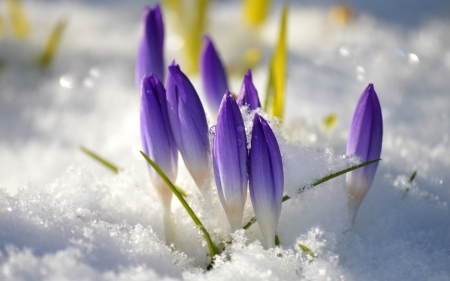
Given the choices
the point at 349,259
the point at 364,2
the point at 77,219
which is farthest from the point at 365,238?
the point at 364,2

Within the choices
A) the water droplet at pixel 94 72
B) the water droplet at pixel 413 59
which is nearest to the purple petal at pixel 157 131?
the water droplet at pixel 94 72

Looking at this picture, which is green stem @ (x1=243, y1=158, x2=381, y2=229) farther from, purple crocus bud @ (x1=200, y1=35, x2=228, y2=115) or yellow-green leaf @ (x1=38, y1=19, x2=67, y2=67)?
yellow-green leaf @ (x1=38, y1=19, x2=67, y2=67)

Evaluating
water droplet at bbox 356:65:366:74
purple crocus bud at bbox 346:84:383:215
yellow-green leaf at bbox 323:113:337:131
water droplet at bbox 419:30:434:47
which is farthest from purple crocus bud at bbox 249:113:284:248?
water droplet at bbox 419:30:434:47

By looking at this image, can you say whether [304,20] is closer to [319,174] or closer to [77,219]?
[319,174]

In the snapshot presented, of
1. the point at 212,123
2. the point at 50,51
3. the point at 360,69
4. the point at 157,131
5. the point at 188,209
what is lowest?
the point at 188,209

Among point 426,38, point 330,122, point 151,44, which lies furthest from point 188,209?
point 426,38

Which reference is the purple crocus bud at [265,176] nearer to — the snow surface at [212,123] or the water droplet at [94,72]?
the snow surface at [212,123]

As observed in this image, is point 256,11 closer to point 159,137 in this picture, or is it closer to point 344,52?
point 344,52
